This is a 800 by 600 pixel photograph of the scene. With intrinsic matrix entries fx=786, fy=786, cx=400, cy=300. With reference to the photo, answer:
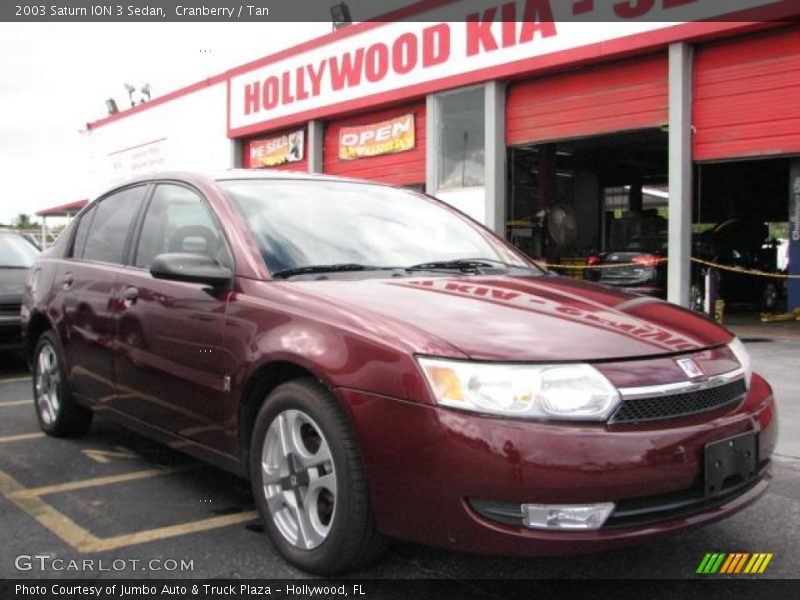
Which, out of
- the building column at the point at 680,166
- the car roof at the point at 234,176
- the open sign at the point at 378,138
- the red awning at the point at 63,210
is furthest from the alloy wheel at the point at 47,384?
the red awning at the point at 63,210

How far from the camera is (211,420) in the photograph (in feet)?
10.8

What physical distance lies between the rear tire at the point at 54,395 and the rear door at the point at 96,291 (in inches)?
6.7

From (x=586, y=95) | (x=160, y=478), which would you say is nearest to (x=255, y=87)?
(x=586, y=95)

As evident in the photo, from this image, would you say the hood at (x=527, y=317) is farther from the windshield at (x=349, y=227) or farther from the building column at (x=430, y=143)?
the building column at (x=430, y=143)

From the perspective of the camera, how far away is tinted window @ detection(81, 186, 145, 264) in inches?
169

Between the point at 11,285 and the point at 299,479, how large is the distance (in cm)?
609

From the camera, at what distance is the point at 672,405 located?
8.10 feet

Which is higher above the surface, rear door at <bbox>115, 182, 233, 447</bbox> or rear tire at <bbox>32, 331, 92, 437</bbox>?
rear door at <bbox>115, 182, 233, 447</bbox>

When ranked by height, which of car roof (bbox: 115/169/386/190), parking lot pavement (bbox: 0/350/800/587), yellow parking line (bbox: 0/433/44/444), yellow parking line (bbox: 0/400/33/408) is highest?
car roof (bbox: 115/169/386/190)

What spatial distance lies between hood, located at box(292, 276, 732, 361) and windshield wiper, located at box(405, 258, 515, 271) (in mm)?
198

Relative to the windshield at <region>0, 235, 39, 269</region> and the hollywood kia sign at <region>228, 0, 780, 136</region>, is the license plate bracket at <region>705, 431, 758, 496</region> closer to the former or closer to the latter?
the windshield at <region>0, 235, 39, 269</region>

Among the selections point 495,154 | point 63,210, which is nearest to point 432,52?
point 495,154

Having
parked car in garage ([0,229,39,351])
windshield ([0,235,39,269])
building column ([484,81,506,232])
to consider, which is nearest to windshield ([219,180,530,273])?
parked car in garage ([0,229,39,351])

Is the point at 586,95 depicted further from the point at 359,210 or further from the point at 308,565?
the point at 308,565
